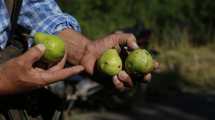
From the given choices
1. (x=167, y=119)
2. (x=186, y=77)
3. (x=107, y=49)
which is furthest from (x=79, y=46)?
(x=186, y=77)

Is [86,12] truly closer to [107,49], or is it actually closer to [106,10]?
[106,10]

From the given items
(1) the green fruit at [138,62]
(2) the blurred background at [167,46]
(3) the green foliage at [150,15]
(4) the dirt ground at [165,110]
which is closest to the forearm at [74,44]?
(1) the green fruit at [138,62]

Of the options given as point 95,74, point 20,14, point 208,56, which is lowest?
point 208,56

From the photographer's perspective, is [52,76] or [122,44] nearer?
[52,76]

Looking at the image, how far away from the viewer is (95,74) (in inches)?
149

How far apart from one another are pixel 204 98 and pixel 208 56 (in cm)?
218

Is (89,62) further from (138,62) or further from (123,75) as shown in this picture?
(138,62)

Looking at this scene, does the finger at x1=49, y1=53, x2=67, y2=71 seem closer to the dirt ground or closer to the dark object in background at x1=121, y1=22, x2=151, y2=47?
the dark object in background at x1=121, y1=22, x2=151, y2=47

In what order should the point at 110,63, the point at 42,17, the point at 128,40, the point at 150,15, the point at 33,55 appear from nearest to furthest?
the point at 33,55 < the point at 110,63 < the point at 128,40 < the point at 42,17 < the point at 150,15

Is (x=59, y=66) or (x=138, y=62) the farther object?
(x=138, y=62)

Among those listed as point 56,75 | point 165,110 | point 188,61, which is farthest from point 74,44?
point 188,61

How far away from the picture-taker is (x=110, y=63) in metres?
3.52

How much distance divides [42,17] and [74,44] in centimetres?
21

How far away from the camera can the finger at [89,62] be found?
3748 millimetres
